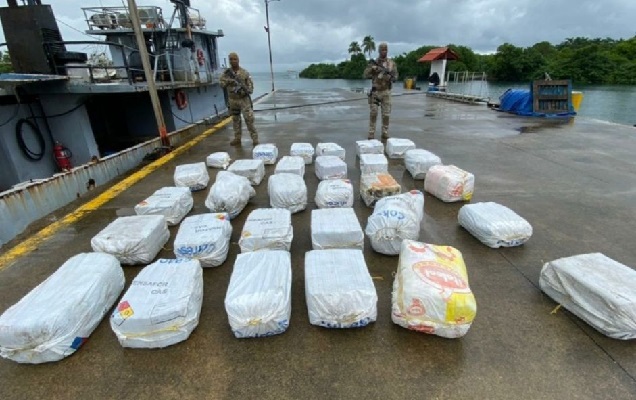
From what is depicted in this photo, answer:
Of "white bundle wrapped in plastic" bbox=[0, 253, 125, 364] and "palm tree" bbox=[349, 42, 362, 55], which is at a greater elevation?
"palm tree" bbox=[349, 42, 362, 55]

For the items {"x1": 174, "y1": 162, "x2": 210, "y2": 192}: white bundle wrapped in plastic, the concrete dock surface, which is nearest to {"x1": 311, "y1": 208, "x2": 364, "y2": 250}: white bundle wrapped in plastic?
the concrete dock surface

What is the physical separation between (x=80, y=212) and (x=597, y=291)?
5421 millimetres

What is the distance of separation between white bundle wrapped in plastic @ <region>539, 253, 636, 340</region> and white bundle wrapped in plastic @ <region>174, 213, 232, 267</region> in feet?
8.98

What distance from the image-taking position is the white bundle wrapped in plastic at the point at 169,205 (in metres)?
3.54

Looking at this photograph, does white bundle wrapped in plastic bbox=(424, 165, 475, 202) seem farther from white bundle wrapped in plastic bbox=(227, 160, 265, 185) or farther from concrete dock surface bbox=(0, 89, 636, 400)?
white bundle wrapped in plastic bbox=(227, 160, 265, 185)

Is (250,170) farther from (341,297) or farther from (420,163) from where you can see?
(341,297)

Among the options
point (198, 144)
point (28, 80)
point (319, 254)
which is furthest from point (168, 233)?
point (28, 80)

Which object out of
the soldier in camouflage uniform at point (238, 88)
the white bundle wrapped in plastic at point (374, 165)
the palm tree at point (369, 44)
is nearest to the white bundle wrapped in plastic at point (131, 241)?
the white bundle wrapped in plastic at point (374, 165)

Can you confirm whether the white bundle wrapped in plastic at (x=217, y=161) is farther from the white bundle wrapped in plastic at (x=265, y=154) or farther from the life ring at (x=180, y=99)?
the life ring at (x=180, y=99)

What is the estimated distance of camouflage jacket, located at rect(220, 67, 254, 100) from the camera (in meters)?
6.91

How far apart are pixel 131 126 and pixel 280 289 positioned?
Answer: 12267 mm

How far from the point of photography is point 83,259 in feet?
8.16

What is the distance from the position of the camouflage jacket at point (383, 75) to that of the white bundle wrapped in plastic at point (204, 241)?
5.60 m

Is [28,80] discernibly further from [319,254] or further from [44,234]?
[319,254]
